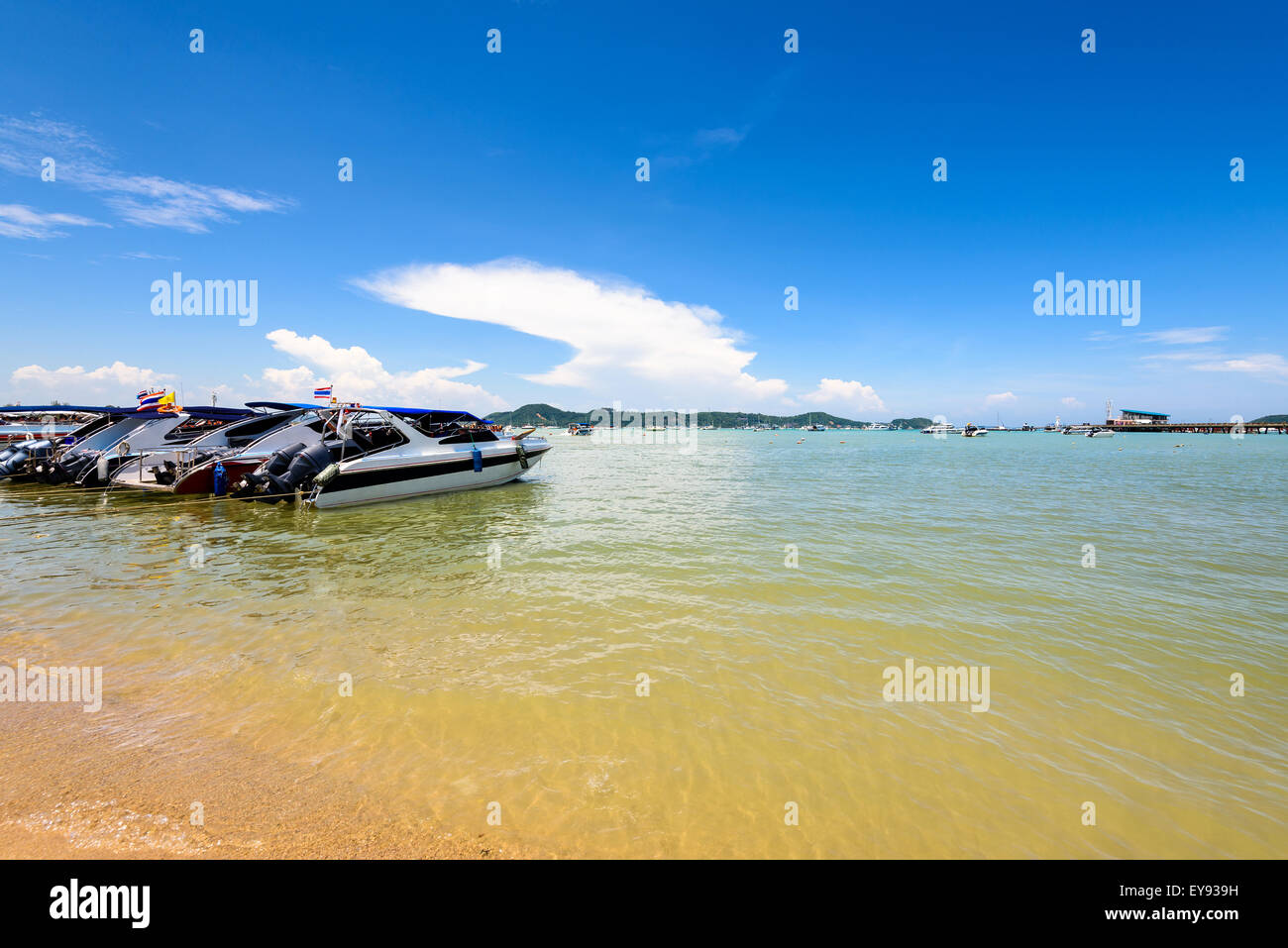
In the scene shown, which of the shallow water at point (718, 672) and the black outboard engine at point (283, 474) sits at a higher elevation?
the black outboard engine at point (283, 474)

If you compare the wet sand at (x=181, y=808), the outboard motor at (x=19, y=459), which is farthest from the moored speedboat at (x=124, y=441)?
the wet sand at (x=181, y=808)

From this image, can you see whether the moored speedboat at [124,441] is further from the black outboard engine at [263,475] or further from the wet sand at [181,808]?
the wet sand at [181,808]

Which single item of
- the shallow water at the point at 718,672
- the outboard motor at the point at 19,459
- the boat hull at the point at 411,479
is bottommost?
the shallow water at the point at 718,672

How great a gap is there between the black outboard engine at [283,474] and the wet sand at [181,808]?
1533cm

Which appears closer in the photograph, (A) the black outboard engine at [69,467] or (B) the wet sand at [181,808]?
(B) the wet sand at [181,808]

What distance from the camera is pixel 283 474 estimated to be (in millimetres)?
18359

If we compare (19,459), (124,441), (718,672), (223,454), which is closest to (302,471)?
(223,454)

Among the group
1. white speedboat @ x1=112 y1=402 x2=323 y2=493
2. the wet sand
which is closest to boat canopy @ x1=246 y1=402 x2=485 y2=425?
white speedboat @ x1=112 y1=402 x2=323 y2=493

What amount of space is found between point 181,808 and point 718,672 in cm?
502

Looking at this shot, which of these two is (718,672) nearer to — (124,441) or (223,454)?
(223,454)

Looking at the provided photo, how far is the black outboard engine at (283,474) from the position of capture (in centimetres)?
1784

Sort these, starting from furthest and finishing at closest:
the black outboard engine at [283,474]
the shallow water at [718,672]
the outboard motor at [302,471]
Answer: the outboard motor at [302,471], the black outboard engine at [283,474], the shallow water at [718,672]

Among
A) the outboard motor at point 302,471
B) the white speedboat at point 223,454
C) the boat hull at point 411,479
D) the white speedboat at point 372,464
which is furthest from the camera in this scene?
the white speedboat at point 223,454
